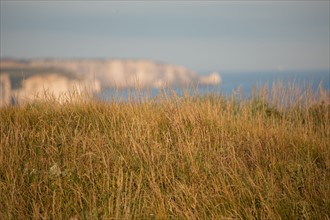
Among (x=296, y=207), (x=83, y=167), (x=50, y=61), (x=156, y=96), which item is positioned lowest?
(x=296, y=207)

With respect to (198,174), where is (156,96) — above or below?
above

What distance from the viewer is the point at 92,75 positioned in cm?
697

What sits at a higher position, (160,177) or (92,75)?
(92,75)

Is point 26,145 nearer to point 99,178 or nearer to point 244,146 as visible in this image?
point 99,178

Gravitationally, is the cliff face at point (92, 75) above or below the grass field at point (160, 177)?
above

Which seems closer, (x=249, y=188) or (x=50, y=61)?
(x=249, y=188)

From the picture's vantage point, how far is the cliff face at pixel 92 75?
666 cm

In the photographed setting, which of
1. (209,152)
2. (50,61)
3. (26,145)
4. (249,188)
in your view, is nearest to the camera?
(249,188)

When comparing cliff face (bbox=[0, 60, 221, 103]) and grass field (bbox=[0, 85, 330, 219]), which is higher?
cliff face (bbox=[0, 60, 221, 103])

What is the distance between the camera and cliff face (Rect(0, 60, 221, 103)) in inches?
262

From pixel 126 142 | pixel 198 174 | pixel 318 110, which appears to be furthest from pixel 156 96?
pixel 318 110

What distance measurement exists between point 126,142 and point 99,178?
857 millimetres

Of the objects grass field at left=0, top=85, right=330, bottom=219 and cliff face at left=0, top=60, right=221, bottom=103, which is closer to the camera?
grass field at left=0, top=85, right=330, bottom=219

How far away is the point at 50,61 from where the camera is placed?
6812 cm
